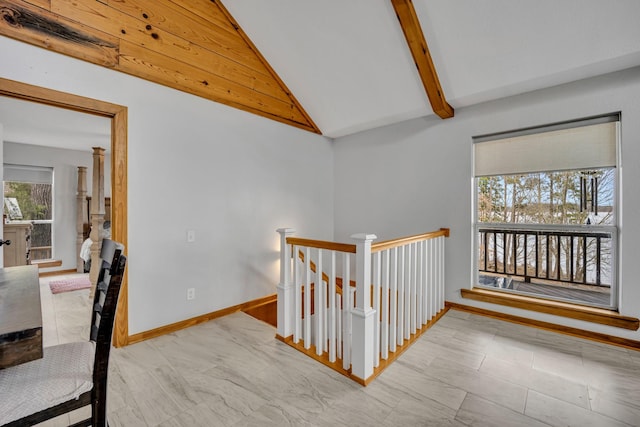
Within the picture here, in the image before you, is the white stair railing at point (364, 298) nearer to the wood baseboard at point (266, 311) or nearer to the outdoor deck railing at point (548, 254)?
the outdoor deck railing at point (548, 254)

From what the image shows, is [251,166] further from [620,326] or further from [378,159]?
[620,326]

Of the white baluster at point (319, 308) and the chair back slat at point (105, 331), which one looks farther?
the white baluster at point (319, 308)

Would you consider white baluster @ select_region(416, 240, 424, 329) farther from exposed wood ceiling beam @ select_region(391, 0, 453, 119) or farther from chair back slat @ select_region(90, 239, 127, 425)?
chair back slat @ select_region(90, 239, 127, 425)

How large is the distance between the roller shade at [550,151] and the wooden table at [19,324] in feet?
11.6

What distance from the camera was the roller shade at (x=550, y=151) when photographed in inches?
95.0

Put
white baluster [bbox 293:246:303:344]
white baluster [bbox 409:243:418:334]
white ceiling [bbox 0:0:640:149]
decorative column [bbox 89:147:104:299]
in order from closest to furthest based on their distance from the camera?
1. white ceiling [bbox 0:0:640:149]
2. white baluster [bbox 293:246:303:344]
3. white baluster [bbox 409:243:418:334]
4. decorative column [bbox 89:147:104:299]

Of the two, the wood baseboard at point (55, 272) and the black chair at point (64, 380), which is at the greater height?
the black chair at point (64, 380)

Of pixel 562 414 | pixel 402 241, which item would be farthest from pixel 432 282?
pixel 562 414

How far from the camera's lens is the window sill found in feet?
7.57

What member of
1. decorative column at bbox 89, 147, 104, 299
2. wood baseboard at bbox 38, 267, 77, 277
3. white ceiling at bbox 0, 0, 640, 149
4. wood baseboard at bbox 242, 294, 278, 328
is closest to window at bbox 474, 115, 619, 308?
white ceiling at bbox 0, 0, 640, 149

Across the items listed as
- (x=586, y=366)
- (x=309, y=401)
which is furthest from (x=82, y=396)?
(x=586, y=366)

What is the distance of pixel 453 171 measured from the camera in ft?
10.3

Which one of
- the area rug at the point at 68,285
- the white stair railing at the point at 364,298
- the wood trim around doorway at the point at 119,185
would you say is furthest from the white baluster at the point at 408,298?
the area rug at the point at 68,285

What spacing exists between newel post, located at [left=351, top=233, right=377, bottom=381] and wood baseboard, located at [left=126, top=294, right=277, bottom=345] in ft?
5.36
